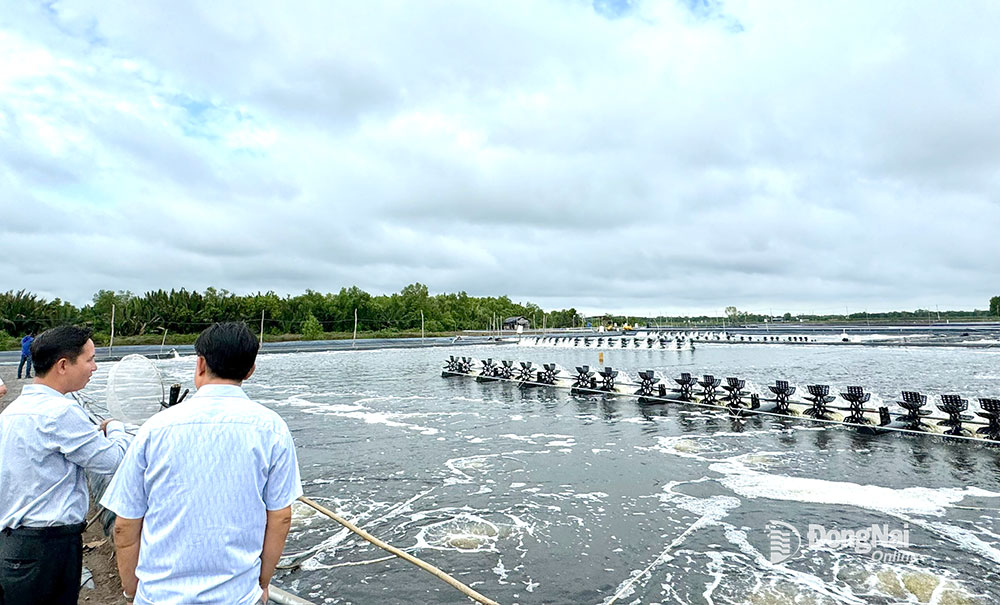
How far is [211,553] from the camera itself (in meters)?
1.88

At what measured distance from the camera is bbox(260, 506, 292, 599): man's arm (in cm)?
204

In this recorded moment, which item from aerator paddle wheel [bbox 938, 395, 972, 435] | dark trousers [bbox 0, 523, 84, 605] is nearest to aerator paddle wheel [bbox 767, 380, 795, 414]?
aerator paddle wheel [bbox 938, 395, 972, 435]

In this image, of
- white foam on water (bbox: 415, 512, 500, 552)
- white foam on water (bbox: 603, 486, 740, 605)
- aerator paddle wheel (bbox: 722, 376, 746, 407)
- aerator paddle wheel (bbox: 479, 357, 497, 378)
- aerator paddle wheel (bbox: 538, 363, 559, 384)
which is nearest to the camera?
white foam on water (bbox: 603, 486, 740, 605)

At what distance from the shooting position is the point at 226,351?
2.04 meters

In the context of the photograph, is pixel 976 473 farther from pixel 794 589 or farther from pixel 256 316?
pixel 256 316

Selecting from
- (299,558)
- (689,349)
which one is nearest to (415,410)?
→ (299,558)

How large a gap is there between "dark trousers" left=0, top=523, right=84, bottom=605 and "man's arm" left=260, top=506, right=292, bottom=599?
1.17 m

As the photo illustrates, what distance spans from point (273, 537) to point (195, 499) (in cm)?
33

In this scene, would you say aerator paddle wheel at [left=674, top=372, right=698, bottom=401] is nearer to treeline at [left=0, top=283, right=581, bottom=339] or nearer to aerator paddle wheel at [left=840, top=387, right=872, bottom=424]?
aerator paddle wheel at [left=840, top=387, right=872, bottom=424]

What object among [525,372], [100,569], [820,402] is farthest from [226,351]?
[525,372]

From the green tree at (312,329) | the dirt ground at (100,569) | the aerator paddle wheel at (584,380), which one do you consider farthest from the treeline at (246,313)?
the dirt ground at (100,569)

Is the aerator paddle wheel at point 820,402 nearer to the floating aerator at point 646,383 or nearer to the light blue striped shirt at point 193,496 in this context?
the floating aerator at point 646,383

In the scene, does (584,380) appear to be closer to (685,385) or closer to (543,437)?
(685,385)

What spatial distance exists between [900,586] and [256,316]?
70.5 meters
